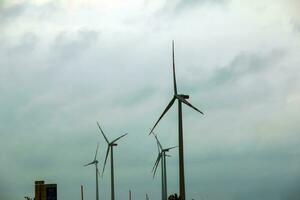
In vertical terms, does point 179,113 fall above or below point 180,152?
above

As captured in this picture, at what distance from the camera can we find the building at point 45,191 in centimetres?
17800

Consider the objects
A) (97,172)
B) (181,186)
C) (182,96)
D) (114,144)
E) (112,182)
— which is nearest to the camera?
(181,186)

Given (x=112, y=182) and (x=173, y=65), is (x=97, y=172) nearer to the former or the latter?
(x=112, y=182)

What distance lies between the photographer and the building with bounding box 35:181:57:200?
584 ft

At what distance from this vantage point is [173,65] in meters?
108

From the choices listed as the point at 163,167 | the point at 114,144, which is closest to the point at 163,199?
the point at 163,167

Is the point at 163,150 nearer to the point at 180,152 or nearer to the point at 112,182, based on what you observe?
the point at 112,182

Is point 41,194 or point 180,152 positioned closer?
point 180,152

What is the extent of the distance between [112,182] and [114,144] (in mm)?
15609

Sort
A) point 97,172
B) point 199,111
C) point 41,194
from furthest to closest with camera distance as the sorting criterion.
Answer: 1. point 97,172
2. point 41,194
3. point 199,111

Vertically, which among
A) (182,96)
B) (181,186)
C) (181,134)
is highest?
(182,96)

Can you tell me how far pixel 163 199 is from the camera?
498 ft

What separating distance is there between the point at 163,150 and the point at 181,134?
66.6 m

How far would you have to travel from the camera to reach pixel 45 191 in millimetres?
179750
